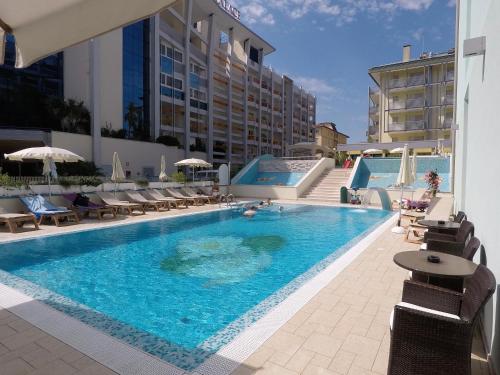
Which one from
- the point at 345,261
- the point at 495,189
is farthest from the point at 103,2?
the point at 345,261

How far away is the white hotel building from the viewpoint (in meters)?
27.1

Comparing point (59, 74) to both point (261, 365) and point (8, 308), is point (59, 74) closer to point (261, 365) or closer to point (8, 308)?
point (8, 308)

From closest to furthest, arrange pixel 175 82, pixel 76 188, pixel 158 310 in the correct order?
1. pixel 158 310
2. pixel 76 188
3. pixel 175 82

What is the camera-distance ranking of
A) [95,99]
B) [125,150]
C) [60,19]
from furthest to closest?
1. [125,150]
2. [95,99]
3. [60,19]

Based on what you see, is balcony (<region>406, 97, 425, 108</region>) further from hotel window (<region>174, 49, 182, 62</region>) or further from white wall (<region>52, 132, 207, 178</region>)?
hotel window (<region>174, 49, 182, 62</region>)

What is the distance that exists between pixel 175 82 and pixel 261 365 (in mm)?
36284

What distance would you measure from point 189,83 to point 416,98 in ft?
82.1

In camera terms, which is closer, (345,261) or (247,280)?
(247,280)

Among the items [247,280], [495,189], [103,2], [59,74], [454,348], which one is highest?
[59,74]

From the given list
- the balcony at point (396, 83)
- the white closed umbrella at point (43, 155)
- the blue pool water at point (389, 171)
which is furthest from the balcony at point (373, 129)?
the white closed umbrella at point (43, 155)

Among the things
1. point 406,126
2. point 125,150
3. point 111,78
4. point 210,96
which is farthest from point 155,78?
point 406,126

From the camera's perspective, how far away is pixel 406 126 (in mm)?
34250

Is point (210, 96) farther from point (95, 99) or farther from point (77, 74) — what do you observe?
point (95, 99)

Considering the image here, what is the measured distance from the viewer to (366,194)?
746 inches
